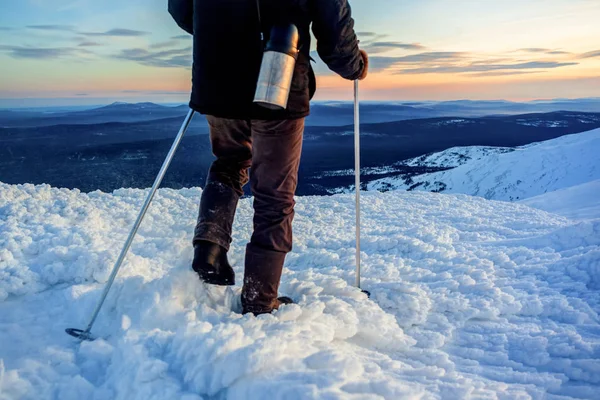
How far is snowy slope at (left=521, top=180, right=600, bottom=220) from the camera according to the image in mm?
8062

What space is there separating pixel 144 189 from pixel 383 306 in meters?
4.66

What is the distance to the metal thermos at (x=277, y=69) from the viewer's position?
2.53 metres

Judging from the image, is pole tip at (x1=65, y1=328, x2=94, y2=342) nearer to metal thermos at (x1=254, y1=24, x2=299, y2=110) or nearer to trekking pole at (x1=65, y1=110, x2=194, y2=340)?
trekking pole at (x1=65, y1=110, x2=194, y2=340)

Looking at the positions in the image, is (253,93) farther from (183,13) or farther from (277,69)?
(183,13)

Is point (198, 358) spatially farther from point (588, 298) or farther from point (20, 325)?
point (588, 298)

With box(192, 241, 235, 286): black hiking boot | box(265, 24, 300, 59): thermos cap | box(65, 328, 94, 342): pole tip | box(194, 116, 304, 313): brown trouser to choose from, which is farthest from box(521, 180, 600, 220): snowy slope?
box(65, 328, 94, 342): pole tip

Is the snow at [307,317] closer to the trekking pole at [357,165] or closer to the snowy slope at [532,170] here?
the trekking pole at [357,165]

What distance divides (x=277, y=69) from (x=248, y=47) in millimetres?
290

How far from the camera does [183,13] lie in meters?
3.08

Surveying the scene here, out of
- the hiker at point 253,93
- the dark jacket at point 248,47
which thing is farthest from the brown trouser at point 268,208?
the dark jacket at point 248,47

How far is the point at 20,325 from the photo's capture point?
2830 millimetres

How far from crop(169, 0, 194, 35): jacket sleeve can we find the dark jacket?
0.63ft

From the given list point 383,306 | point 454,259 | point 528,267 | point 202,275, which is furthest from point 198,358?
point 528,267

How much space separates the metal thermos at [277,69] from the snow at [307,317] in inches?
46.8
